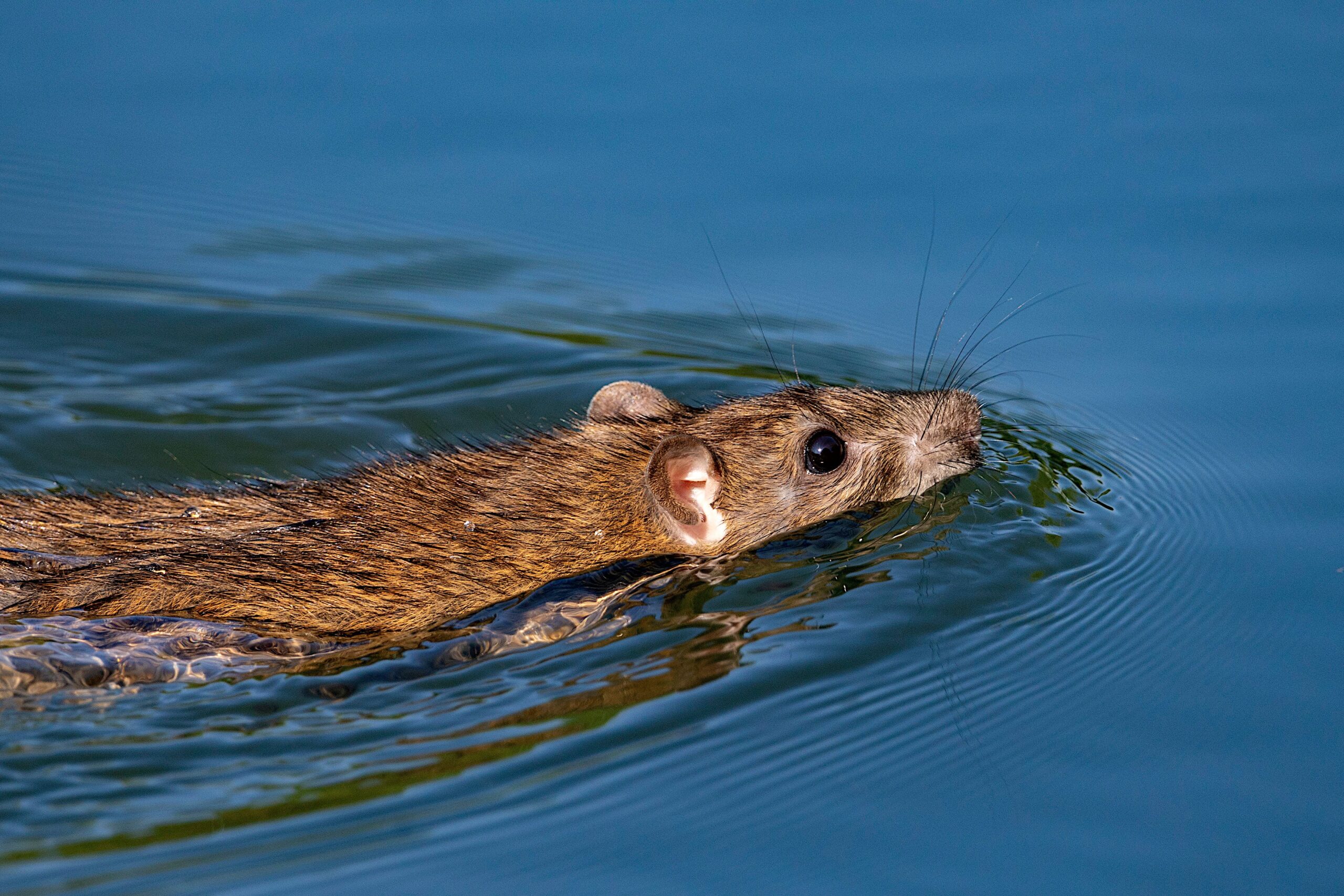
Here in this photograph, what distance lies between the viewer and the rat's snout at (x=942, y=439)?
6996 mm

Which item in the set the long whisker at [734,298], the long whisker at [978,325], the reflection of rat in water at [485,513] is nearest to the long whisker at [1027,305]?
the long whisker at [978,325]

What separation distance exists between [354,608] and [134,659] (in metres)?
0.83

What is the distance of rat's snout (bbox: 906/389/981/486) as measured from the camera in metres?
7.00

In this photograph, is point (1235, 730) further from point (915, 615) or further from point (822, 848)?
point (822, 848)

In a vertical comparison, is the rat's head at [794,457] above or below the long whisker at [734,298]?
below

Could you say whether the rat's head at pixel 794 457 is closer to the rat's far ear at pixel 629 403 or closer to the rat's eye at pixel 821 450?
the rat's eye at pixel 821 450

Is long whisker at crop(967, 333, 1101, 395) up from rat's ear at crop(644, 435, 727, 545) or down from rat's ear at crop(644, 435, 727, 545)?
up

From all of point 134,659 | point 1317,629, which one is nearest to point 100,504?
point 134,659

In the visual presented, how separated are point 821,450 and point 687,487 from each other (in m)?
0.64

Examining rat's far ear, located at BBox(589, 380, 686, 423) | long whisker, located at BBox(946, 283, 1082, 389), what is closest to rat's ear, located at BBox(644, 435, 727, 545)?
rat's far ear, located at BBox(589, 380, 686, 423)

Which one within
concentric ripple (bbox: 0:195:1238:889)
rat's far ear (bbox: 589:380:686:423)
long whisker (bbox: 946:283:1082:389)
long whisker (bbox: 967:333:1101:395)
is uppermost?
long whisker (bbox: 946:283:1082:389)

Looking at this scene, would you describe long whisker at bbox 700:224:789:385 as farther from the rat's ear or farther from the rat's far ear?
the rat's ear

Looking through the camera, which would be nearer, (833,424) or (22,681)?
(22,681)

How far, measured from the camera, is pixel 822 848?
16.0 feet
